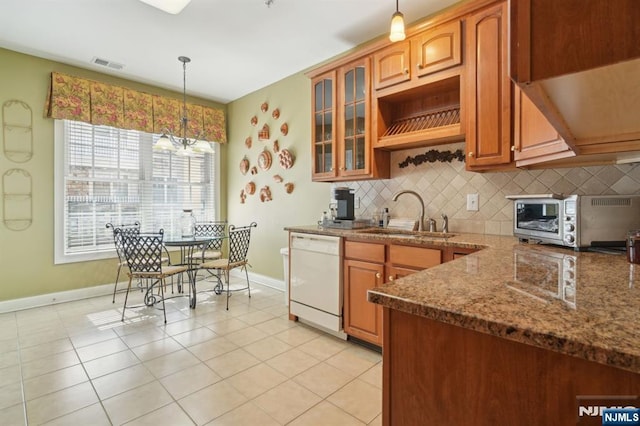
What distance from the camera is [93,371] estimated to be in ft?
7.18

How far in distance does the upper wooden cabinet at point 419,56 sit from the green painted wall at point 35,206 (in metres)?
3.75

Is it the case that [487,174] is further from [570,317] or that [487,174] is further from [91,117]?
[91,117]

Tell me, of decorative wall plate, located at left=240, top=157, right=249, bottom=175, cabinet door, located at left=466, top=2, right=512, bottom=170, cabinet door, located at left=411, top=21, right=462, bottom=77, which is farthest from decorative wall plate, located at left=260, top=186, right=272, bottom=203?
cabinet door, located at left=466, top=2, right=512, bottom=170

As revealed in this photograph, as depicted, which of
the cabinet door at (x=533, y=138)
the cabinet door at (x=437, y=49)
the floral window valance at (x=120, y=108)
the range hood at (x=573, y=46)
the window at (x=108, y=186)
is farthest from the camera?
the window at (x=108, y=186)

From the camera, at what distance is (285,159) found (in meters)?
4.16

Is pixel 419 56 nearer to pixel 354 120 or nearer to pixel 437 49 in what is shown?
pixel 437 49

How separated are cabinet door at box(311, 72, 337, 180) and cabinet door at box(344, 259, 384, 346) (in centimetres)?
106

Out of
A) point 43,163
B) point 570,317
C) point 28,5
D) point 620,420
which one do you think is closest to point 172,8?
point 28,5

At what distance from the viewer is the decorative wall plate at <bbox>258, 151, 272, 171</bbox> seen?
445cm

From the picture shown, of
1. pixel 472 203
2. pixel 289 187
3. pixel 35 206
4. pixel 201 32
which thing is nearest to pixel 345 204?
pixel 472 203

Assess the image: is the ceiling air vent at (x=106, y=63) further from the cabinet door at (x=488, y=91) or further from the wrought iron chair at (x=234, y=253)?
the cabinet door at (x=488, y=91)

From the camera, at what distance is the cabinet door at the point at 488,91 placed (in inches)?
81.2

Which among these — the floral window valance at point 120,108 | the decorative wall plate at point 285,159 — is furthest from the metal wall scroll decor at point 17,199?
the decorative wall plate at point 285,159

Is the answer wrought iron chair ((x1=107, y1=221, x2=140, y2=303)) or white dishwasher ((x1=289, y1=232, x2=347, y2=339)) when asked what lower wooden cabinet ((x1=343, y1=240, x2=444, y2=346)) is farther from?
wrought iron chair ((x1=107, y1=221, x2=140, y2=303))
